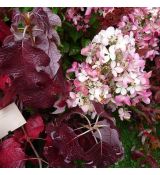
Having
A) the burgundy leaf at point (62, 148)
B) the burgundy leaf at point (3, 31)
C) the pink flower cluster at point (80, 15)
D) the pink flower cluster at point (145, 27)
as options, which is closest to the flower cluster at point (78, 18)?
the pink flower cluster at point (80, 15)

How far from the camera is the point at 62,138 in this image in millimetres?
1212

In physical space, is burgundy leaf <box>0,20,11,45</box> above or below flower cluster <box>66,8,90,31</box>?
above

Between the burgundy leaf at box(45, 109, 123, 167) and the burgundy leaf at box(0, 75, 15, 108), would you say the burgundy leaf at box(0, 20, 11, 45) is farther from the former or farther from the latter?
the burgundy leaf at box(45, 109, 123, 167)

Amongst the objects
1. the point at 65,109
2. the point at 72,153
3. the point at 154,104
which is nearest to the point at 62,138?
the point at 72,153

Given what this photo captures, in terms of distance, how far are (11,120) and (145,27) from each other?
542mm

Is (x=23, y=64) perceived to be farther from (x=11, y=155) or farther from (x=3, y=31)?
(x=11, y=155)

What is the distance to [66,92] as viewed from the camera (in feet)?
4.19

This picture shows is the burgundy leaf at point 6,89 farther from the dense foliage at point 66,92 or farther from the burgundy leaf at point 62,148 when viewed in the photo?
the burgundy leaf at point 62,148

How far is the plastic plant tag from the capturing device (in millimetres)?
1265

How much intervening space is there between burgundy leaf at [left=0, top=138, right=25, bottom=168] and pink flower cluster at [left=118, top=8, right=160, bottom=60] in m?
0.49

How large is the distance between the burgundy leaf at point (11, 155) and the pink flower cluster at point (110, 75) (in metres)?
0.19

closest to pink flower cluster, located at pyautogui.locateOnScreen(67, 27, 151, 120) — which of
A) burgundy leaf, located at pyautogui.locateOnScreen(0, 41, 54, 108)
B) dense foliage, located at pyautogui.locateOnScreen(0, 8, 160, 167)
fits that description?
dense foliage, located at pyautogui.locateOnScreen(0, 8, 160, 167)

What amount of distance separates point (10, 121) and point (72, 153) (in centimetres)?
20

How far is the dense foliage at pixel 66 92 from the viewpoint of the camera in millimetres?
1167
